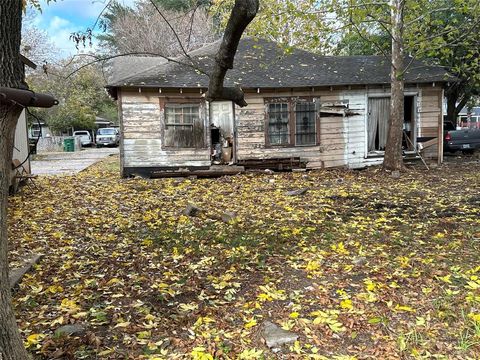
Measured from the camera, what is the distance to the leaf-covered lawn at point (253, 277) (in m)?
3.37

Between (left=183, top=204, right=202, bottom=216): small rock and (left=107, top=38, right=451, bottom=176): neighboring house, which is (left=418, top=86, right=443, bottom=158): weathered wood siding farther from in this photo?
(left=183, top=204, right=202, bottom=216): small rock

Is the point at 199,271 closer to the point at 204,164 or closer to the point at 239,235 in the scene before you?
the point at 239,235

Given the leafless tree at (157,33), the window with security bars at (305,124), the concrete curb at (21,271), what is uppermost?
the leafless tree at (157,33)

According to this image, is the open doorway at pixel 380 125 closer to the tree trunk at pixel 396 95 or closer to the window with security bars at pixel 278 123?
the tree trunk at pixel 396 95

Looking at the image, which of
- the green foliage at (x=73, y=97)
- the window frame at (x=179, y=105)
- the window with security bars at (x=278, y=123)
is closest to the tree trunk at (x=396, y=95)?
the window with security bars at (x=278, y=123)

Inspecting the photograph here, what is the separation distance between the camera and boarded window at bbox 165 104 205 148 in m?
13.6

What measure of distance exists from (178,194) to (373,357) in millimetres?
7657

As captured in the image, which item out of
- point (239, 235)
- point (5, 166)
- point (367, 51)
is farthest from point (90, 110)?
point (5, 166)

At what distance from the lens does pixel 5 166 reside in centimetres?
262

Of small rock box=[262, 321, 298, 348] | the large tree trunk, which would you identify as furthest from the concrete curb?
small rock box=[262, 321, 298, 348]

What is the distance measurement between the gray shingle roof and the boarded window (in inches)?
32.0

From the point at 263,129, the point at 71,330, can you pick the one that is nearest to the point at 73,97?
the point at 263,129

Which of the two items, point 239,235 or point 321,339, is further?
point 239,235

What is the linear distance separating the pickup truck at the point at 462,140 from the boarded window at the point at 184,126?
37.7 feet
